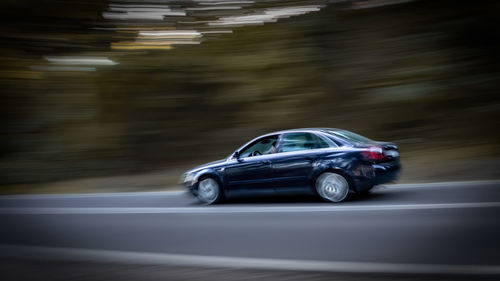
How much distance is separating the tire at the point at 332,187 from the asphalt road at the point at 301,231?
18cm

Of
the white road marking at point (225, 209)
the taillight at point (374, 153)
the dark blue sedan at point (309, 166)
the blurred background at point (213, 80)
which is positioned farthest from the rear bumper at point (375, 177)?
the blurred background at point (213, 80)

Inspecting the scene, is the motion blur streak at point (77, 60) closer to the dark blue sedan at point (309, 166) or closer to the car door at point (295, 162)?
the dark blue sedan at point (309, 166)

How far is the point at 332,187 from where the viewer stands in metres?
8.02

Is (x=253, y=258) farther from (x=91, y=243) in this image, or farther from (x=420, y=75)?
(x=420, y=75)

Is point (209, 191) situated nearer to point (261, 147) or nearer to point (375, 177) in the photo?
point (261, 147)

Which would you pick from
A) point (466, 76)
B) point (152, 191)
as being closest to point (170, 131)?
point (152, 191)

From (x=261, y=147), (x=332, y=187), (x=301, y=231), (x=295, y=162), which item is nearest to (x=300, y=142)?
(x=295, y=162)

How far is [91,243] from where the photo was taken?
21.8ft

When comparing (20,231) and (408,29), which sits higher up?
(408,29)

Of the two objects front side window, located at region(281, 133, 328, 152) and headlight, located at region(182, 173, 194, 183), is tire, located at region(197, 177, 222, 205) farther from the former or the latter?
front side window, located at region(281, 133, 328, 152)

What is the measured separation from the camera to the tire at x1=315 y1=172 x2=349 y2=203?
7.93 metres

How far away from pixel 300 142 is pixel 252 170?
109cm

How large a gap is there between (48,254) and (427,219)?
17.3ft

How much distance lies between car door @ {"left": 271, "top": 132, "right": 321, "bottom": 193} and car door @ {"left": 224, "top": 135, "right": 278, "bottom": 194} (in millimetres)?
188
